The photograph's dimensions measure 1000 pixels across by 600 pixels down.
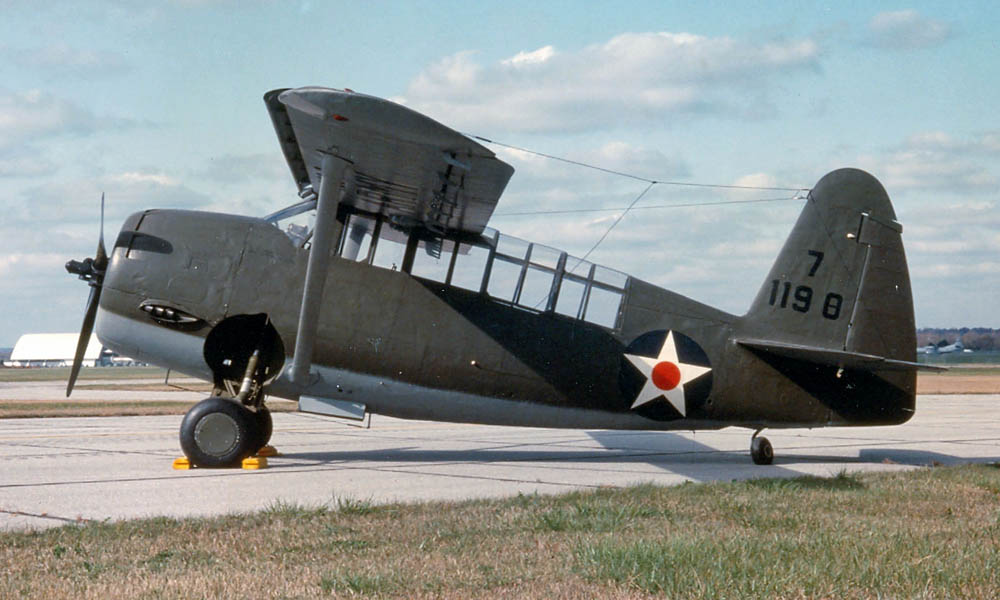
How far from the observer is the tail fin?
1200cm

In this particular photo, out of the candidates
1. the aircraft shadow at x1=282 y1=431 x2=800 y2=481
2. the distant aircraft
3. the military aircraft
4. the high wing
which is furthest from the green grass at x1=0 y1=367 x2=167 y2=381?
the distant aircraft

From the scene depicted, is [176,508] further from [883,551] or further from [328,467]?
[883,551]

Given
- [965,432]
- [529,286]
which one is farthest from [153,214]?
[965,432]

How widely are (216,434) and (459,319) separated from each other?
2.91 meters

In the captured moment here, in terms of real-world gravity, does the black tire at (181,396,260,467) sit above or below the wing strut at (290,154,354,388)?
below

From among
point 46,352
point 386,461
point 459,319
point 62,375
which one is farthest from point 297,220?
point 46,352

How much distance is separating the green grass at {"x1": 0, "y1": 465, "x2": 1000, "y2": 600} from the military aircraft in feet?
10.7

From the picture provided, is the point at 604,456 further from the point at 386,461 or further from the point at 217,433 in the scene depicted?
the point at 217,433

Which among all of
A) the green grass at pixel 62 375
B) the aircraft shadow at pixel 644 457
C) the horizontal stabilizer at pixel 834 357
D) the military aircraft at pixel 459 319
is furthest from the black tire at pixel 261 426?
the green grass at pixel 62 375

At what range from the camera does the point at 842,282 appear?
12.1 metres

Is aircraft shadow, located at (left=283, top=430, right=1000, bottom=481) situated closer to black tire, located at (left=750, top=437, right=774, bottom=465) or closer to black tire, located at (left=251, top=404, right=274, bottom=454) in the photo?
black tire, located at (left=750, top=437, right=774, bottom=465)

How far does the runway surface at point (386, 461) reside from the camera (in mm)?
8016

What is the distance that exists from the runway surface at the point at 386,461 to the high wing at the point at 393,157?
2.86 m

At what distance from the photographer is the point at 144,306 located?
10391 mm
